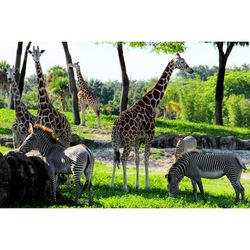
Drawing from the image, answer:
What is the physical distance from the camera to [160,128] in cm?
993

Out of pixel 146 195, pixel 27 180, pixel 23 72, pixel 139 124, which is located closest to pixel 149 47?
pixel 139 124

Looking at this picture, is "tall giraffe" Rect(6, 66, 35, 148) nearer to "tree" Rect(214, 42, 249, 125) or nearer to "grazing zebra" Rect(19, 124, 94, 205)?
"grazing zebra" Rect(19, 124, 94, 205)

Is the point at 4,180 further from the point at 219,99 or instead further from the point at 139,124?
the point at 219,99

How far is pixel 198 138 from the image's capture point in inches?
378

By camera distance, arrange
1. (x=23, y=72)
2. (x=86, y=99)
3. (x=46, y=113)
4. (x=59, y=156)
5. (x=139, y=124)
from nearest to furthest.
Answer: (x=59, y=156), (x=139, y=124), (x=46, y=113), (x=23, y=72), (x=86, y=99)

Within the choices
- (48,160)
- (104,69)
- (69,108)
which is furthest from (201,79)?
(48,160)

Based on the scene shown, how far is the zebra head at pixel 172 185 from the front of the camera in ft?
25.4

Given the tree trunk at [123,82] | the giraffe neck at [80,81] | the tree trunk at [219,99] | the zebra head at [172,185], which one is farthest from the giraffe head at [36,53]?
the tree trunk at [219,99]

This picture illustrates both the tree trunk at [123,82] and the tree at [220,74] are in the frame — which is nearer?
the tree trunk at [123,82]

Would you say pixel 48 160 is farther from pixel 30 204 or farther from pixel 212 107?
pixel 212 107

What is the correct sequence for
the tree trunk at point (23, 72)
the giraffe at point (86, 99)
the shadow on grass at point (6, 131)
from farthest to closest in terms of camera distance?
the shadow on grass at point (6, 131) → the giraffe at point (86, 99) → the tree trunk at point (23, 72)

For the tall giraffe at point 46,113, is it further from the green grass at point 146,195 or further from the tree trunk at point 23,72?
the green grass at point 146,195

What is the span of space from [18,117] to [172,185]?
2.46 meters

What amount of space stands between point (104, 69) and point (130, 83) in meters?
0.47
